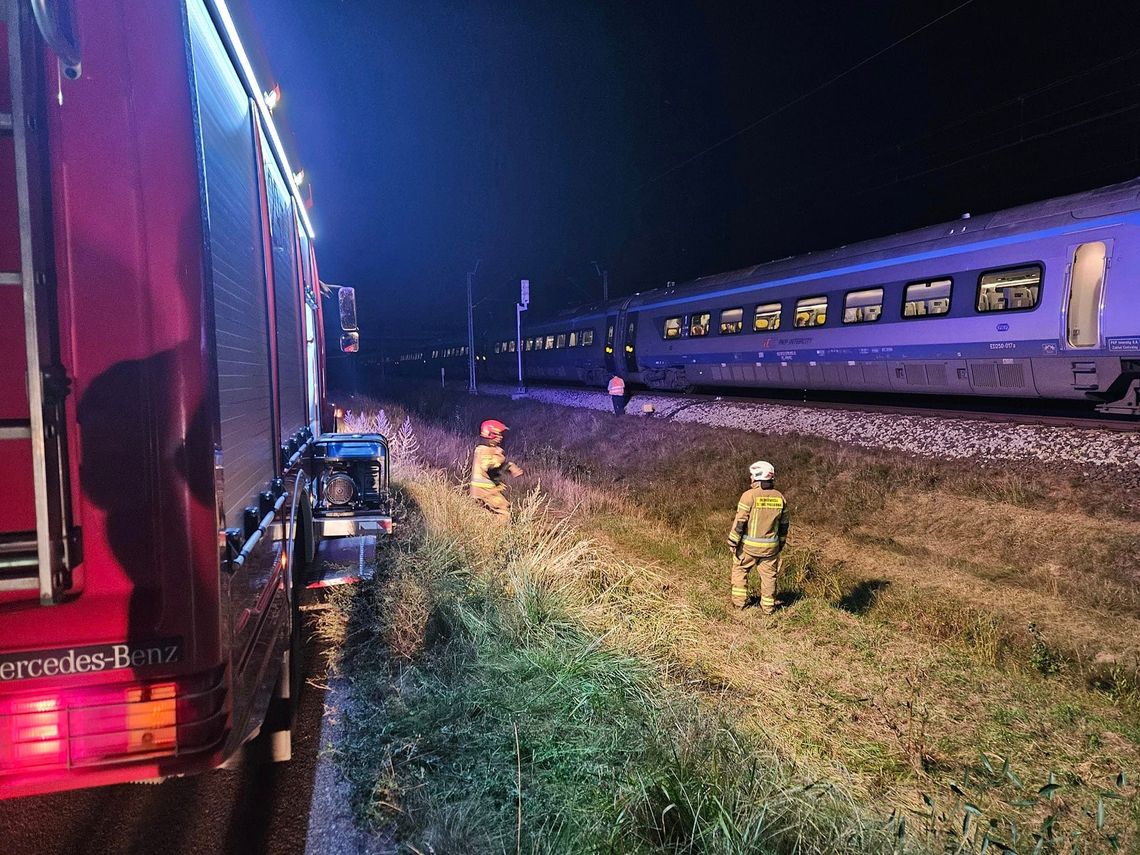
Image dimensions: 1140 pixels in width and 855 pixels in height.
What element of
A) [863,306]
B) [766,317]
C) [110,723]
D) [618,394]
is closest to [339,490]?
[110,723]

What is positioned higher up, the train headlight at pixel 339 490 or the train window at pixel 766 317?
the train window at pixel 766 317

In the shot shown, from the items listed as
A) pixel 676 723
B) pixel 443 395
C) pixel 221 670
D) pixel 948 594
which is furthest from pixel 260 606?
pixel 443 395

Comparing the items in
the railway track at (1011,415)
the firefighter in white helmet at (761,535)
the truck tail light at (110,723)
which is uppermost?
the railway track at (1011,415)

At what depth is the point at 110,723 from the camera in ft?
6.39

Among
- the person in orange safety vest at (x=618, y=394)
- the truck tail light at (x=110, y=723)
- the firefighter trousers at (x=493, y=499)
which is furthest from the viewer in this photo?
the person in orange safety vest at (x=618, y=394)

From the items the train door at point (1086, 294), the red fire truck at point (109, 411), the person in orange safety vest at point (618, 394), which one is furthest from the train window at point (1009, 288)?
the red fire truck at point (109, 411)

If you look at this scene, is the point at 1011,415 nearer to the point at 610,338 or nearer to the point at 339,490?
the point at 339,490

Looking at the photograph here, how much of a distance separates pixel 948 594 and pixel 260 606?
6.39 meters

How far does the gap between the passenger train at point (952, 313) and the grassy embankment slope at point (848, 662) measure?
103 inches

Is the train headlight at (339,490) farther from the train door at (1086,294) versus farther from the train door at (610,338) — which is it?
the train door at (610,338)

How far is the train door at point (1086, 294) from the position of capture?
930 cm

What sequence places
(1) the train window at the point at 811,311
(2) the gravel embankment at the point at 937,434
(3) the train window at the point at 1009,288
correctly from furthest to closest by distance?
(1) the train window at the point at 811,311
(3) the train window at the point at 1009,288
(2) the gravel embankment at the point at 937,434

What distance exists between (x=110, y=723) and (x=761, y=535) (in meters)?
5.25

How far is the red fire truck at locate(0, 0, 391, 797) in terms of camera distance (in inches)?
67.9
